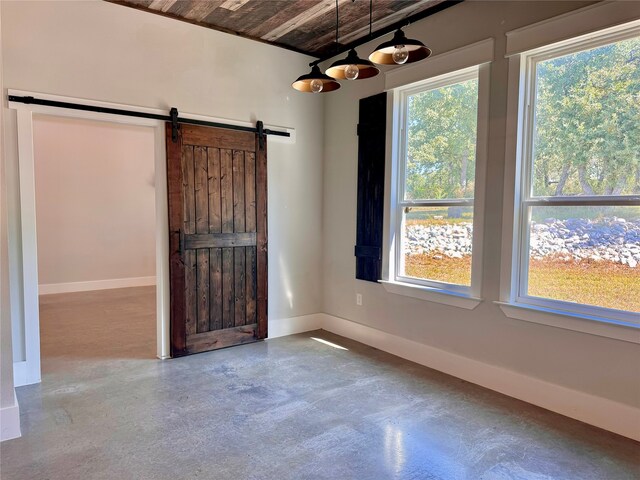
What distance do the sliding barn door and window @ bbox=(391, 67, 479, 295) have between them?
Result: 4.72 feet

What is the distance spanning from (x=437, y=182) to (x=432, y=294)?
0.98m

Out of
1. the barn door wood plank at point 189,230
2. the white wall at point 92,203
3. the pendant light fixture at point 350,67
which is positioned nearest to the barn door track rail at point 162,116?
the barn door wood plank at point 189,230

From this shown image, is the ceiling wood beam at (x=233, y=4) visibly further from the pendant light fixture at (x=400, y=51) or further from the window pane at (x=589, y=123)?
the window pane at (x=589, y=123)

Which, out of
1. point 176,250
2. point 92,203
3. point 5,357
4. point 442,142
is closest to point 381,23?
point 442,142

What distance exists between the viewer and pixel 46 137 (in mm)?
6363

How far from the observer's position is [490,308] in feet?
10.2

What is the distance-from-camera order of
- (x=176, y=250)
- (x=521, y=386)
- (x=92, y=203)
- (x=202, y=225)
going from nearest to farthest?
(x=521, y=386), (x=176, y=250), (x=202, y=225), (x=92, y=203)

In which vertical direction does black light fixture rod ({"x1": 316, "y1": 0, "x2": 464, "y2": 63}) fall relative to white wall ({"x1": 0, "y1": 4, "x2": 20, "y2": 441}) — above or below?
above

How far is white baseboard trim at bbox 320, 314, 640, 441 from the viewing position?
2.48m

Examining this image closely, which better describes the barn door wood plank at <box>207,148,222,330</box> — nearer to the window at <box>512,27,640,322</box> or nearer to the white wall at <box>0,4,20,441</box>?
the white wall at <box>0,4,20,441</box>

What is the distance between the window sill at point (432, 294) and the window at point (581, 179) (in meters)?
0.38

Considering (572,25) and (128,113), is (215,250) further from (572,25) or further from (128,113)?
(572,25)

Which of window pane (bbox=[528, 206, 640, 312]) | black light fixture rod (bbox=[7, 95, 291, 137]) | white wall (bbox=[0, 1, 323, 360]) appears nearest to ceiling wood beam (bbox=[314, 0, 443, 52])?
white wall (bbox=[0, 1, 323, 360])

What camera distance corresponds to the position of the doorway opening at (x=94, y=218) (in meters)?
6.30
